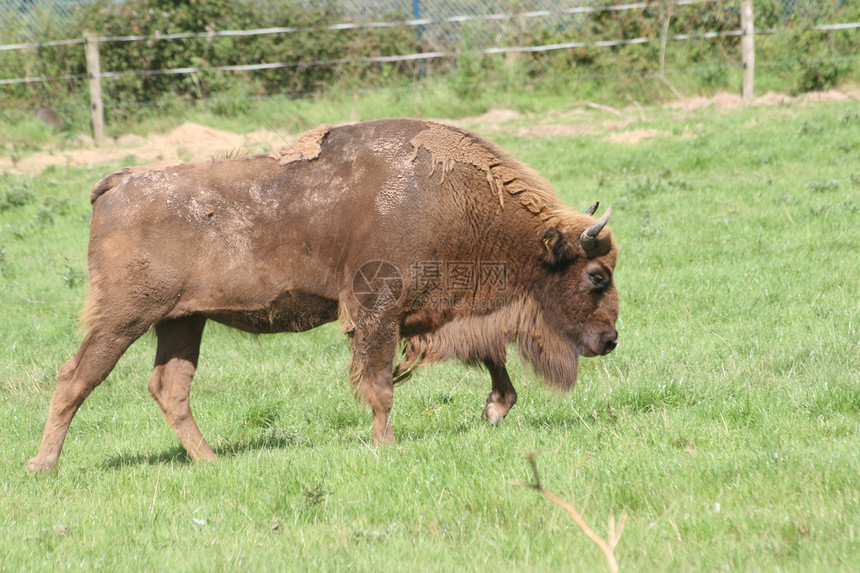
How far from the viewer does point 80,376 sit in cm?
582

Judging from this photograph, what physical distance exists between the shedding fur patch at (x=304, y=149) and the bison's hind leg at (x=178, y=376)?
1.28m

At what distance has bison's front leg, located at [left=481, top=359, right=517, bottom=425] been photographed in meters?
6.33

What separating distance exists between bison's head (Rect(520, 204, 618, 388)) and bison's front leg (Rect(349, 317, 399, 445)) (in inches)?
42.2

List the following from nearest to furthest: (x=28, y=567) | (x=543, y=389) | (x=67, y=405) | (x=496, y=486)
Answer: (x=28, y=567), (x=496, y=486), (x=67, y=405), (x=543, y=389)

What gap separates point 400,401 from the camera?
23.2 ft

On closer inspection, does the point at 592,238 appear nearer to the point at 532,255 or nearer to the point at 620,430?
the point at 532,255

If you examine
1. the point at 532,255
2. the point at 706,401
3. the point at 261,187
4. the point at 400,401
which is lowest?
the point at 400,401

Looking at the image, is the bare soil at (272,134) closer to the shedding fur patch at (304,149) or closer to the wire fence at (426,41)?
the wire fence at (426,41)

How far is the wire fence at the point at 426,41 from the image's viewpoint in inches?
696

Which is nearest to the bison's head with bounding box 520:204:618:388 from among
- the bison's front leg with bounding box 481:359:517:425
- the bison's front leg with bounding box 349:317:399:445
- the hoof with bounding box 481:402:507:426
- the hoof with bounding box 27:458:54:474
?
the bison's front leg with bounding box 481:359:517:425

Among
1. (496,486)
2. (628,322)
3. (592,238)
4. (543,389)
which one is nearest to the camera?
(496,486)

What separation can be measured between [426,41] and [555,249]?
14.0m

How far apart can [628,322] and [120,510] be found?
5.04 m

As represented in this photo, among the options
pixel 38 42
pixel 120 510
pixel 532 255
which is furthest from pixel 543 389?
pixel 38 42
